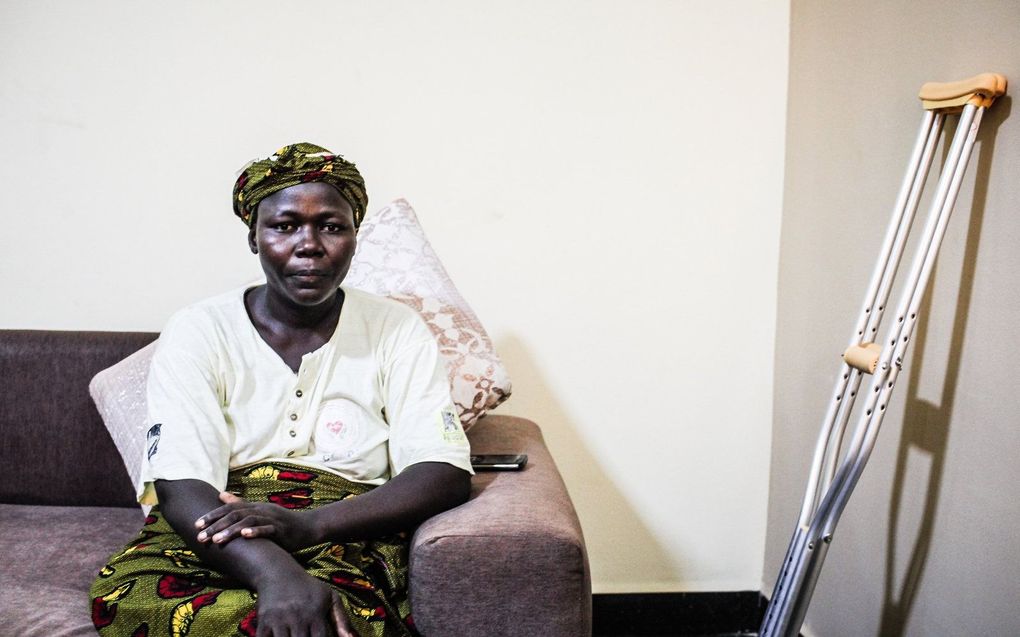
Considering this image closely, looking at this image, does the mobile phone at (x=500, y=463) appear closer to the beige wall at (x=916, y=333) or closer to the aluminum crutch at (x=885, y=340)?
the aluminum crutch at (x=885, y=340)

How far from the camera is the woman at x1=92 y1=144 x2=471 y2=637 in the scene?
1.44m

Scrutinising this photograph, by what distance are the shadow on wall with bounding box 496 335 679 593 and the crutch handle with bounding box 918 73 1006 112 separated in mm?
1236

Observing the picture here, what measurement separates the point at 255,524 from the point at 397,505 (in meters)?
0.24

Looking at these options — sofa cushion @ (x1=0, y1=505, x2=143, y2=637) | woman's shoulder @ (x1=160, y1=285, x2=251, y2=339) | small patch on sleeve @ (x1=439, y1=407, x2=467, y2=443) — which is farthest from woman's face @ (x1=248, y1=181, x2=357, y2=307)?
sofa cushion @ (x1=0, y1=505, x2=143, y2=637)

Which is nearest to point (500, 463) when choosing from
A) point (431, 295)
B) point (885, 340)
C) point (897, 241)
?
point (431, 295)

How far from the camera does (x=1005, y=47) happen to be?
5.09ft

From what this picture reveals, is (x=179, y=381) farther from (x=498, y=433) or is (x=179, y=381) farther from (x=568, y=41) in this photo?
(x=568, y=41)

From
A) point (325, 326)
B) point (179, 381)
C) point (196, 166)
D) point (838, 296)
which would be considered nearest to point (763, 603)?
point (838, 296)

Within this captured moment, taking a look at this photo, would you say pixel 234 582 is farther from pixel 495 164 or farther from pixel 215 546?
pixel 495 164

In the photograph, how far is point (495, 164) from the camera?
97.6 inches

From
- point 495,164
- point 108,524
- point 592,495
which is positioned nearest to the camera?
point 108,524

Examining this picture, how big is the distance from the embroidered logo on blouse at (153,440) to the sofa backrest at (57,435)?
2.11 ft

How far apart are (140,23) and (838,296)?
1854 millimetres

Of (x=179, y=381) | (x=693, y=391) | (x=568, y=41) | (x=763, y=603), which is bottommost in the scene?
(x=763, y=603)
